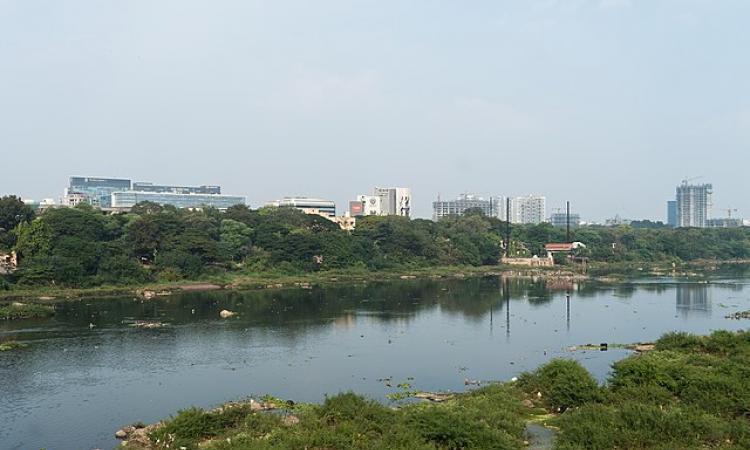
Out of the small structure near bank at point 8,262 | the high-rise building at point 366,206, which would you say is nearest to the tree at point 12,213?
the small structure near bank at point 8,262

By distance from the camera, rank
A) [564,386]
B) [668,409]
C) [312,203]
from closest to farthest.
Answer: [668,409], [564,386], [312,203]

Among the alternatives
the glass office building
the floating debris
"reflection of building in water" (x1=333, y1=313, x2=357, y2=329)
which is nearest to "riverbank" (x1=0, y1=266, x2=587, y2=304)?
"reflection of building in water" (x1=333, y1=313, x2=357, y2=329)

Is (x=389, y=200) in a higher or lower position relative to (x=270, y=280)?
higher

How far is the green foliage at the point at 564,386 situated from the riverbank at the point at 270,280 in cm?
3310

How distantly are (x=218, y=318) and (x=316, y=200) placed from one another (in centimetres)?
9578

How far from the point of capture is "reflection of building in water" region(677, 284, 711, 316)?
41.9 metres

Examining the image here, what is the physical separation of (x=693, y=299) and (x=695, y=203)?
497 feet

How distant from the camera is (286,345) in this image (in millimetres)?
29156

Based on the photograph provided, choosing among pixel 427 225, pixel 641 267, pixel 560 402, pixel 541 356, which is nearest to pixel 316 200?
pixel 427 225

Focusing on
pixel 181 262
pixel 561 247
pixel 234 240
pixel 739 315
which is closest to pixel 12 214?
pixel 181 262

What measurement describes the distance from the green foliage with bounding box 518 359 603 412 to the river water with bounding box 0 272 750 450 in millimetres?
3365

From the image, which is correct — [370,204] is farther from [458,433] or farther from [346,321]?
[458,433]

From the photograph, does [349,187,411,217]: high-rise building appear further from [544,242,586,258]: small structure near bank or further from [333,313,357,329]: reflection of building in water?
[333,313,357,329]: reflection of building in water

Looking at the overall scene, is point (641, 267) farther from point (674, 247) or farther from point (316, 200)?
point (316, 200)
